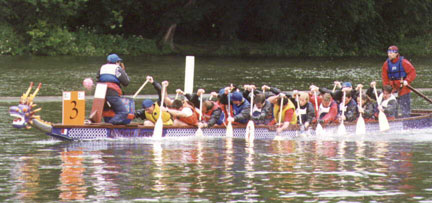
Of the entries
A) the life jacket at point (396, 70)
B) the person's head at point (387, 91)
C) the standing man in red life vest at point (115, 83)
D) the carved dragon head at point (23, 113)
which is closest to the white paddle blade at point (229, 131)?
the standing man in red life vest at point (115, 83)

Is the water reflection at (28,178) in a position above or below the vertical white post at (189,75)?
below

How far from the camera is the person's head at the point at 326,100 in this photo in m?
24.1

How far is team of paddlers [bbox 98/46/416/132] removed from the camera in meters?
22.2

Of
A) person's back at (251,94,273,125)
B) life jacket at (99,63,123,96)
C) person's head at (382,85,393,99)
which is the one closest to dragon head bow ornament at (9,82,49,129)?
life jacket at (99,63,123,96)

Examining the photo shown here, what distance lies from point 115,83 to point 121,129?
3.52ft

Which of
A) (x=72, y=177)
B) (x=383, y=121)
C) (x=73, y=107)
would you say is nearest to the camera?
(x=72, y=177)

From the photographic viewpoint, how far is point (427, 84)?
4228 centimetres

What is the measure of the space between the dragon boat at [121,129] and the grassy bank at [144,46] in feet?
124

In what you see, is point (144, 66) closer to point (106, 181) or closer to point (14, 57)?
point (14, 57)

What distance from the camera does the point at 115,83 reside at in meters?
22.0

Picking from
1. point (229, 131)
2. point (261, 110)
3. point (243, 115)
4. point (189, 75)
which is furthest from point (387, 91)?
point (189, 75)

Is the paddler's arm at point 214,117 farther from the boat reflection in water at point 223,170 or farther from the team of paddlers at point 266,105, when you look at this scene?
the boat reflection in water at point 223,170

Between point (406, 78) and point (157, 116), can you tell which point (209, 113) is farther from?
point (406, 78)

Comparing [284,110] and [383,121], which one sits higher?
[284,110]
